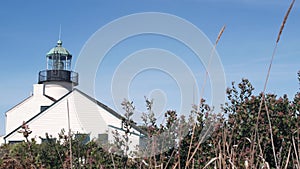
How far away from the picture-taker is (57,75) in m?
24.7

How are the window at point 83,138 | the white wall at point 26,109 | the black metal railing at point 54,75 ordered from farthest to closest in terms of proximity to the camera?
the white wall at point 26,109
the black metal railing at point 54,75
the window at point 83,138

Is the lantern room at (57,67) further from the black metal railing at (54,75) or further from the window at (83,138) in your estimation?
the window at (83,138)

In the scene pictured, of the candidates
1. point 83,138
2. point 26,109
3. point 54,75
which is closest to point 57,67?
point 54,75

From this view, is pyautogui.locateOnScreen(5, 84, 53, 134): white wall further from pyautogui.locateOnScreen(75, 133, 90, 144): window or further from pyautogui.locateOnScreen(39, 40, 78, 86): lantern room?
pyautogui.locateOnScreen(75, 133, 90, 144): window

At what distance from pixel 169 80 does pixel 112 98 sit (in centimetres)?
45

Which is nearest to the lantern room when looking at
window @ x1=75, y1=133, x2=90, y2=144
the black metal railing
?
the black metal railing

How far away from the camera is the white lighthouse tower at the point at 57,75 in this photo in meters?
24.8

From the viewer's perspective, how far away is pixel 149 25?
2957mm

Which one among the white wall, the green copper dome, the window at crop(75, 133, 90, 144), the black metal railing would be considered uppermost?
the green copper dome

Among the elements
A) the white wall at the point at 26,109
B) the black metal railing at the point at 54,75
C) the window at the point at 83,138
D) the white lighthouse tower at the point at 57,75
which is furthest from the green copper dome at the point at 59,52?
the window at the point at 83,138

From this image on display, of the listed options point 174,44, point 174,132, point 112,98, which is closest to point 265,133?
point 174,132

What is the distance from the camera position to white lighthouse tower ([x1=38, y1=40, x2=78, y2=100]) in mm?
24797

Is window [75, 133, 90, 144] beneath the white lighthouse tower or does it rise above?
beneath

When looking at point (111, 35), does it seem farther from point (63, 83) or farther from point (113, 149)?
point (63, 83)
